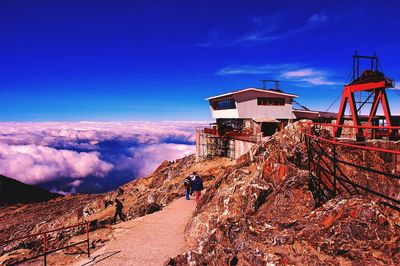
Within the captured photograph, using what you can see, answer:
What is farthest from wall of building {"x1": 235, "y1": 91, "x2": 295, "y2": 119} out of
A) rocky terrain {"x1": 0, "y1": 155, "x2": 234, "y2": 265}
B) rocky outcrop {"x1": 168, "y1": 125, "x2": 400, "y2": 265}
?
rocky outcrop {"x1": 168, "y1": 125, "x2": 400, "y2": 265}

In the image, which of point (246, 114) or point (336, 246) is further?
point (246, 114)

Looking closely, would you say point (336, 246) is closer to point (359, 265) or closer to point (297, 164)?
point (359, 265)

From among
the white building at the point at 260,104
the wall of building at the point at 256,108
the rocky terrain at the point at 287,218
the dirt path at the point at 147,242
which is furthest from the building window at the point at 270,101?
the dirt path at the point at 147,242

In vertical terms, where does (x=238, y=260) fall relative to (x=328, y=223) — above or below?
below

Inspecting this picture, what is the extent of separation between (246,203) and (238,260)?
5.34 metres

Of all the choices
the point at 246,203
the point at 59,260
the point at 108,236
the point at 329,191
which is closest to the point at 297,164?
the point at 329,191

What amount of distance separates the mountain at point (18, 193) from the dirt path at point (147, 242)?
60551 millimetres

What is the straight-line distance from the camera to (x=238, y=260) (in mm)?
10234

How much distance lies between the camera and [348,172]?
50.2 feet

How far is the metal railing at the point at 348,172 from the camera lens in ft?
47.3

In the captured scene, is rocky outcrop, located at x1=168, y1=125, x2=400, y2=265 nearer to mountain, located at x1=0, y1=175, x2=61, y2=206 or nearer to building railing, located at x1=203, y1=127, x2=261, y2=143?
building railing, located at x1=203, y1=127, x2=261, y2=143

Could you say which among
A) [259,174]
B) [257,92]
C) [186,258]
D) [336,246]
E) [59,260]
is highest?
[257,92]

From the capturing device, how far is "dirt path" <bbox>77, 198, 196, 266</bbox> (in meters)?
12.2

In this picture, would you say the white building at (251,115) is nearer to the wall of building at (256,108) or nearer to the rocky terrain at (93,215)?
the wall of building at (256,108)
